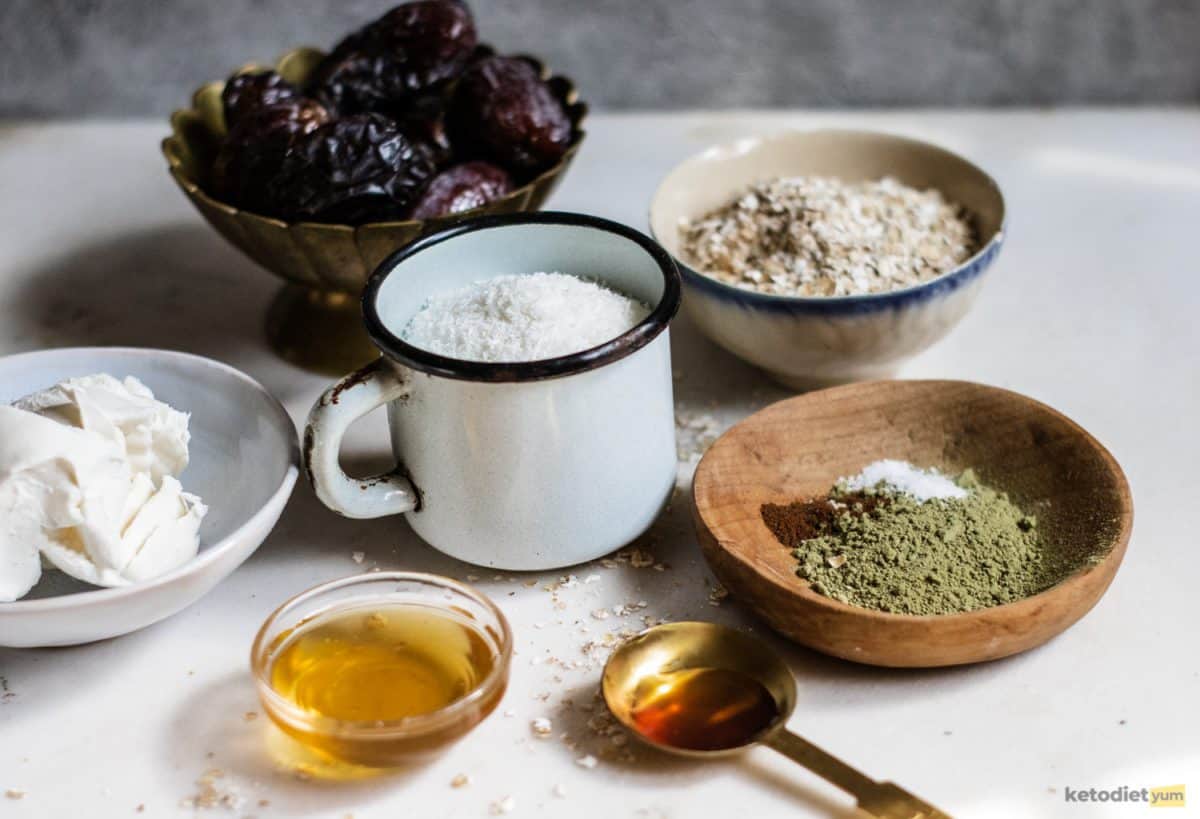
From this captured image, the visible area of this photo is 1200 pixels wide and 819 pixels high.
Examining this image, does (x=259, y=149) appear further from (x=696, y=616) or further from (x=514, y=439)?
(x=696, y=616)

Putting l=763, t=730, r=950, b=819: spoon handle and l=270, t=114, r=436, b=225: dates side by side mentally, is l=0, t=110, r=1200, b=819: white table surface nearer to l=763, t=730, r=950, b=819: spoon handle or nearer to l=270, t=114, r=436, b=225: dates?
l=763, t=730, r=950, b=819: spoon handle

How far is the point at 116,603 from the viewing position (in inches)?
30.9

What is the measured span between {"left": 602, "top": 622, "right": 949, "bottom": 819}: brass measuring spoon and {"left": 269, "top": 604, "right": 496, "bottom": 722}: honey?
0.10m

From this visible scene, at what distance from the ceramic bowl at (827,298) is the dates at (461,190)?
0.16 m

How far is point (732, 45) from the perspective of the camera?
166 cm

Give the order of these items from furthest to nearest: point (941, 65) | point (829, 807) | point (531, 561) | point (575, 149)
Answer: point (941, 65) → point (575, 149) → point (531, 561) → point (829, 807)

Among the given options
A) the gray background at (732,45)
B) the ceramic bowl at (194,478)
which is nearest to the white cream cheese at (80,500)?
the ceramic bowl at (194,478)

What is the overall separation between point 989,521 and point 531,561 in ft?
1.07

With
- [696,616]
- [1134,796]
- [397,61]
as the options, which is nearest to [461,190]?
[397,61]

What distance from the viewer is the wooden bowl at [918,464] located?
0.79m

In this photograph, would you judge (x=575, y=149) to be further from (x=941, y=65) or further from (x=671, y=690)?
(x=941, y=65)

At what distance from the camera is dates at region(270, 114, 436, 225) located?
1041 millimetres

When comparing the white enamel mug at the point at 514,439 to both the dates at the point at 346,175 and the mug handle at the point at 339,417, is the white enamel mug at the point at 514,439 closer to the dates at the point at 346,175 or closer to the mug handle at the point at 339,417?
the mug handle at the point at 339,417

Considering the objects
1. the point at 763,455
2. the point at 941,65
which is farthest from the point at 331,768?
the point at 941,65
